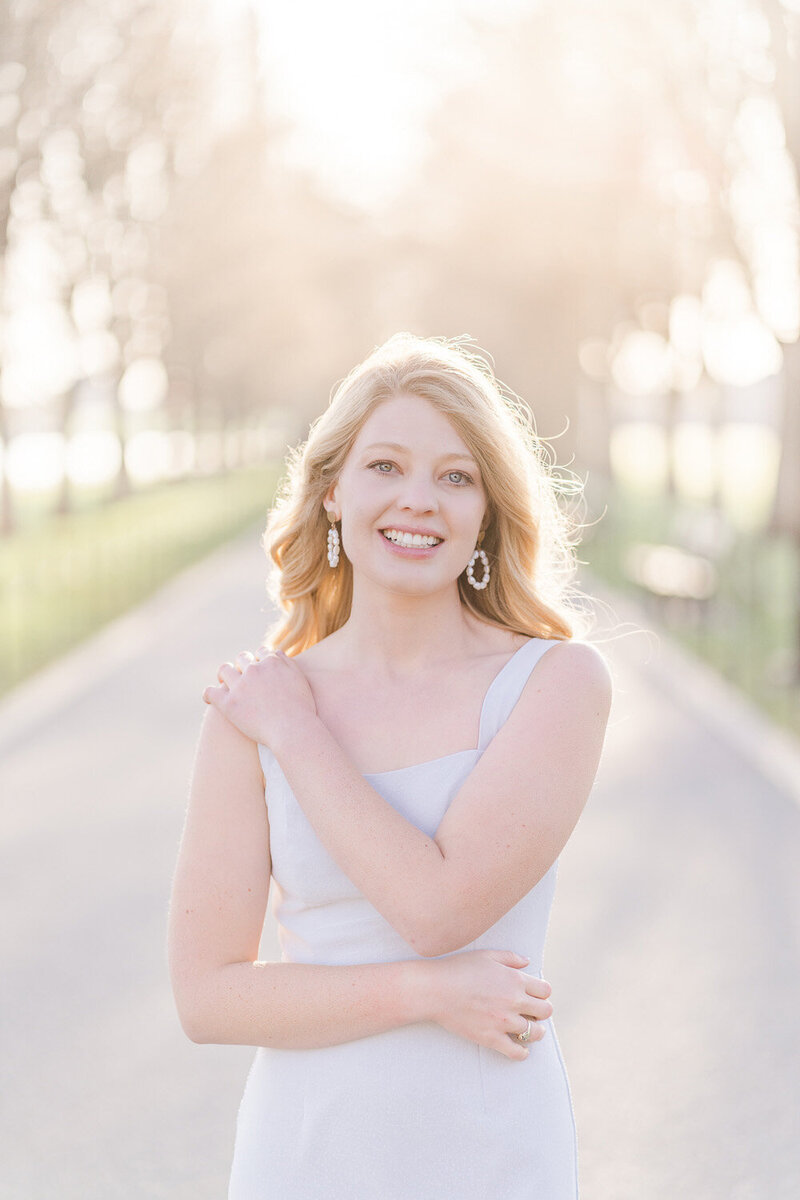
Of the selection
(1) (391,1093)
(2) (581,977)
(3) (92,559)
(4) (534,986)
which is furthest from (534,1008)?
(3) (92,559)

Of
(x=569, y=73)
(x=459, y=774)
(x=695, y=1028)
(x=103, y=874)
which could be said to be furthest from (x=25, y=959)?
(x=569, y=73)

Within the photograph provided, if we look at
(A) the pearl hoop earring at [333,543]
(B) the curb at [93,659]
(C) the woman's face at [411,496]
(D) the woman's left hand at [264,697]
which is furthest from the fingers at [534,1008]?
(B) the curb at [93,659]

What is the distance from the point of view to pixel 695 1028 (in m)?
5.76

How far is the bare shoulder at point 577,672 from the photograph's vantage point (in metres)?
2.39

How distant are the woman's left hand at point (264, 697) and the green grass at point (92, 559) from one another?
11301 millimetres

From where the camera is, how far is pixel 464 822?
7.45ft

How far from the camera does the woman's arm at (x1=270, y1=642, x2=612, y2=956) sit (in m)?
2.25

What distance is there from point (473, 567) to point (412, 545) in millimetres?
331

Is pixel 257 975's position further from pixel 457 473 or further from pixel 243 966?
pixel 457 473

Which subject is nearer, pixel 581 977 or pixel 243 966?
pixel 243 966

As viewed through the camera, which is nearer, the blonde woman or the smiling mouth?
the blonde woman

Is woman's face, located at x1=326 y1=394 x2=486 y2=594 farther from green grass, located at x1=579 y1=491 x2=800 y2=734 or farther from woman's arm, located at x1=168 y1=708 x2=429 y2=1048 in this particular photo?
green grass, located at x1=579 y1=491 x2=800 y2=734

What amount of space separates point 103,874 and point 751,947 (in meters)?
3.24

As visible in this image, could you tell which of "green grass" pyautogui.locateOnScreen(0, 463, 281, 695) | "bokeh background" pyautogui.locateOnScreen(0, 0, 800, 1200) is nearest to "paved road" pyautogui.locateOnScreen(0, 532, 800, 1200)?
"bokeh background" pyautogui.locateOnScreen(0, 0, 800, 1200)
